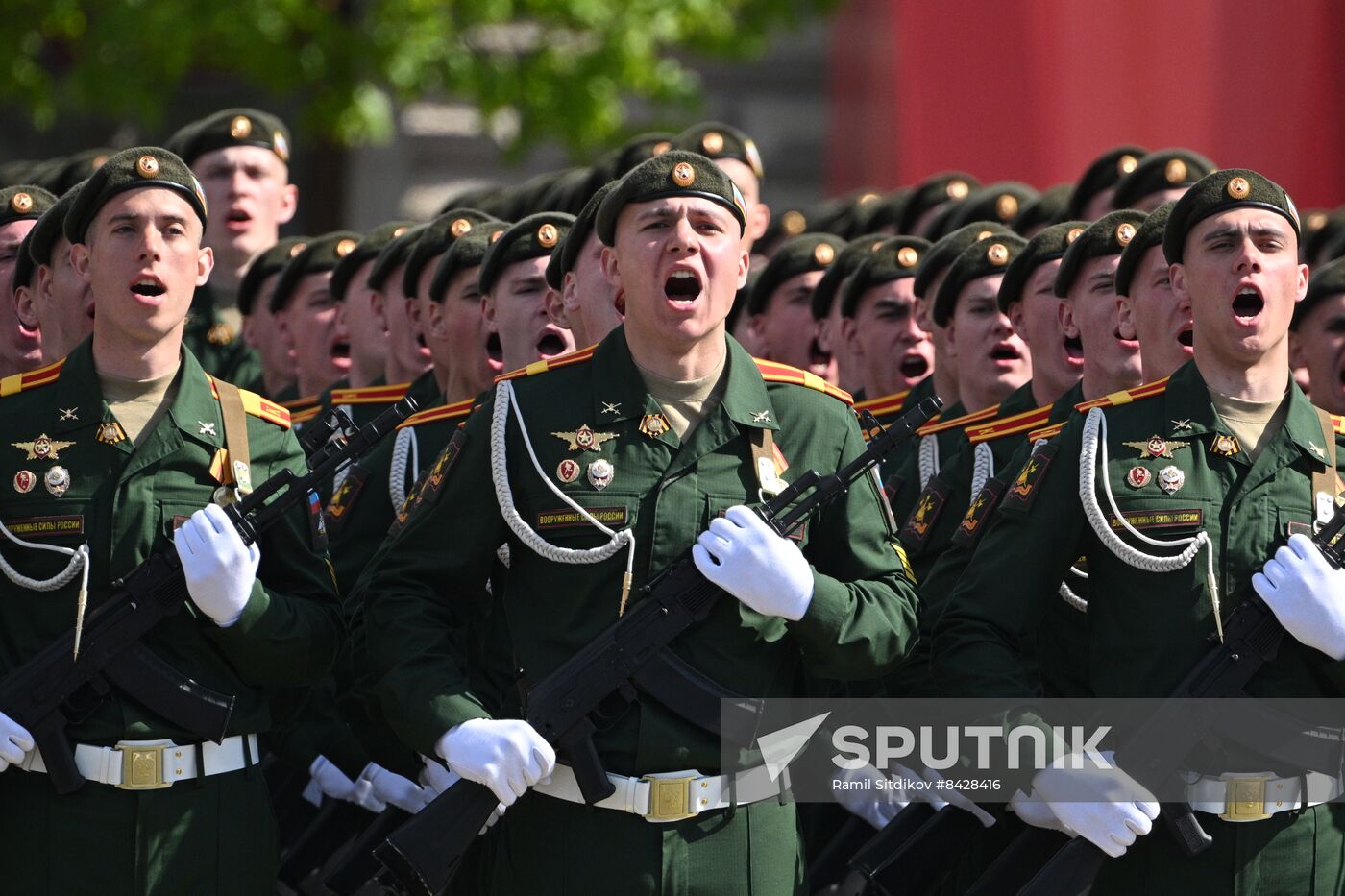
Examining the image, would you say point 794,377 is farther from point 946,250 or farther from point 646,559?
point 946,250

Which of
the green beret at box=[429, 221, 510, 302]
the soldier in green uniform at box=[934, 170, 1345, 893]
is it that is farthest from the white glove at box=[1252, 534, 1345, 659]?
the green beret at box=[429, 221, 510, 302]

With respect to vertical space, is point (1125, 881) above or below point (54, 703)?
below

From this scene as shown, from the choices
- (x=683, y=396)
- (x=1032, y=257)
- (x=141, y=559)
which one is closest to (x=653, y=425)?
(x=683, y=396)

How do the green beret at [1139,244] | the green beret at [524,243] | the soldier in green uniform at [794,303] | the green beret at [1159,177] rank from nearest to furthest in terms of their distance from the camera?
1. the green beret at [1139,244]
2. the green beret at [524,243]
3. the green beret at [1159,177]
4. the soldier in green uniform at [794,303]

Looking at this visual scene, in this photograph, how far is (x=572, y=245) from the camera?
21.4 feet

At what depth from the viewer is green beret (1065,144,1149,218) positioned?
29.2ft

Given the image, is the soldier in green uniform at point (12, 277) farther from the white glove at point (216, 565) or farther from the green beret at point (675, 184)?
the green beret at point (675, 184)

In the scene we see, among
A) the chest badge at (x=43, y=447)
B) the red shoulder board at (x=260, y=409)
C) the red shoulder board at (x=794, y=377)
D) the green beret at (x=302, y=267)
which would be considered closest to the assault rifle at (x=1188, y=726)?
the red shoulder board at (x=794, y=377)

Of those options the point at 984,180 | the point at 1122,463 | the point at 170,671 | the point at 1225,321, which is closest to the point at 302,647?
the point at 170,671

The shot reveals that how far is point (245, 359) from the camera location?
9.26 metres

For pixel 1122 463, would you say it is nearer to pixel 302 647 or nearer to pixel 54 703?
pixel 302 647

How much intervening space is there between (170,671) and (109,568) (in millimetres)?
299

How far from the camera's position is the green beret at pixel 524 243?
7.23m

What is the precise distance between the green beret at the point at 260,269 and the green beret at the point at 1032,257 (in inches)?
128
